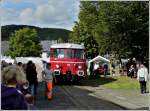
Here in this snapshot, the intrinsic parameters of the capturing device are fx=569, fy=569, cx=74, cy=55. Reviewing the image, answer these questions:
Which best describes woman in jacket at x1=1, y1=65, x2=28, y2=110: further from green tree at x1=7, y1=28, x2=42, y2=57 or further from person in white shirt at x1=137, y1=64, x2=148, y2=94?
green tree at x1=7, y1=28, x2=42, y2=57

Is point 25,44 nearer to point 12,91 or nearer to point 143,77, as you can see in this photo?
point 143,77

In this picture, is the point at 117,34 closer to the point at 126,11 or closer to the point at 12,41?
the point at 126,11

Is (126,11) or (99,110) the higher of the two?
(126,11)

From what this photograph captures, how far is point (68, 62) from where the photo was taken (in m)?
36.9

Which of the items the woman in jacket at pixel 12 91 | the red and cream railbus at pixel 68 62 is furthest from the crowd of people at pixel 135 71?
the woman in jacket at pixel 12 91

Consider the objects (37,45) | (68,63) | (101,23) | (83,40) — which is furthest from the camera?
(37,45)

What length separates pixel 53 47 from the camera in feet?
122

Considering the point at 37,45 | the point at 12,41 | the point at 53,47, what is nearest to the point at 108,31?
the point at 53,47

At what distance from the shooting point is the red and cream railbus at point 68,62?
3677cm

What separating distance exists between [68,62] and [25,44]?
182ft

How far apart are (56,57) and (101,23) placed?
6.58 metres

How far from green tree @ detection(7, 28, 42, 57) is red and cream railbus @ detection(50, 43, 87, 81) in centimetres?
5006

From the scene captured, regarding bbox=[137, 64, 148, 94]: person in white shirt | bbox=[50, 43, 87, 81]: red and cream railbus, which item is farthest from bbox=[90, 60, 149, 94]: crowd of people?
bbox=[50, 43, 87, 81]: red and cream railbus

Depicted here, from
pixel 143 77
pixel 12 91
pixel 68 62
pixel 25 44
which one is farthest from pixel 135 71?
pixel 25 44
